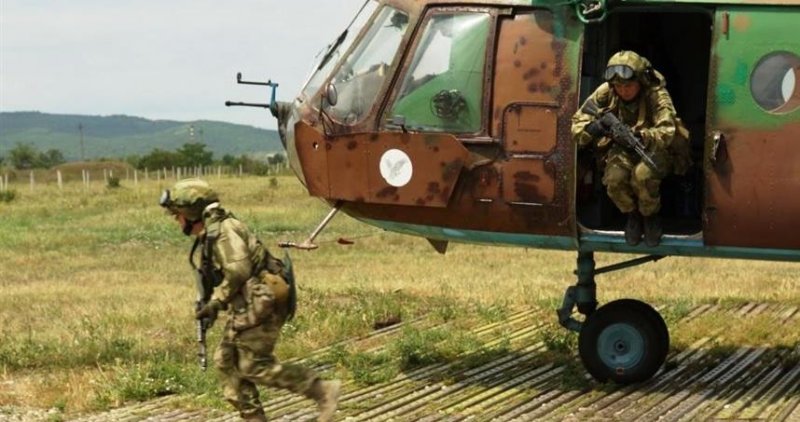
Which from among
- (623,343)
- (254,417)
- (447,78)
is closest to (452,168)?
(447,78)

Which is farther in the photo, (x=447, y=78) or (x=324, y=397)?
(x=447, y=78)

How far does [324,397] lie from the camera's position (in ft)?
29.4

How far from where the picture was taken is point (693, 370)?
1155 centimetres

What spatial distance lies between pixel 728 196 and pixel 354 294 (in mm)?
6938

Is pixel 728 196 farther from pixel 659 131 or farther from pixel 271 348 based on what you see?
pixel 271 348

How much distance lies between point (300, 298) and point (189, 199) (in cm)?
746

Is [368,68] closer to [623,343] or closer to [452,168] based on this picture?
[452,168]

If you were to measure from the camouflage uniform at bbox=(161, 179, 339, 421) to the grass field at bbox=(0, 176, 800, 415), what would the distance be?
1454mm

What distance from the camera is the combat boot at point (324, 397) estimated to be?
29.3ft

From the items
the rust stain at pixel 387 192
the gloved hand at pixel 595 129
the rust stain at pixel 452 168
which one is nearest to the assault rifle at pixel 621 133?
the gloved hand at pixel 595 129

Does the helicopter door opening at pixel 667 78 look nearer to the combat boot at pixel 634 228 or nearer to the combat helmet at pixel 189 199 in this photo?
the combat boot at pixel 634 228

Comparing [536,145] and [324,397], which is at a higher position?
[536,145]

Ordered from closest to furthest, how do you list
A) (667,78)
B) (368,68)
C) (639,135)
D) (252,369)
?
(252,369), (639,135), (368,68), (667,78)

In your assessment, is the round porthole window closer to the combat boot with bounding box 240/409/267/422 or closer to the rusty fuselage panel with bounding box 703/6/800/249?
the rusty fuselage panel with bounding box 703/6/800/249
